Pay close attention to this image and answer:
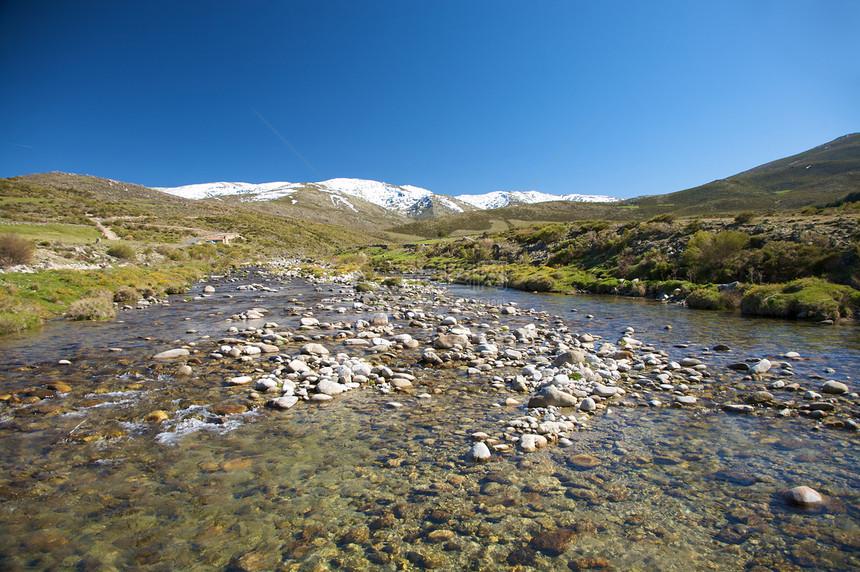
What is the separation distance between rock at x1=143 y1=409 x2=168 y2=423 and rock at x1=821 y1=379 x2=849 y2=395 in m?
12.5

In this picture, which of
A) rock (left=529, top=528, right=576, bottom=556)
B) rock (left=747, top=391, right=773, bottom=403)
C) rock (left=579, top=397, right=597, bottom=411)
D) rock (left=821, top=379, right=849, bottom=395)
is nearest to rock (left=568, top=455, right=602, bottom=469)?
rock (left=529, top=528, right=576, bottom=556)

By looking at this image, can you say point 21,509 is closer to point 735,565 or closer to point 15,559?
point 15,559

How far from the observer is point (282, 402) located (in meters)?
6.86

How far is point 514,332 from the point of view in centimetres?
1364

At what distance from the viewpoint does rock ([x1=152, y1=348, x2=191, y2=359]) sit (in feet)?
31.9

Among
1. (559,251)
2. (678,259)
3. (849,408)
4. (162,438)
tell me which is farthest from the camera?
(559,251)

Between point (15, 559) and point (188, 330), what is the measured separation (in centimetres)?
1127

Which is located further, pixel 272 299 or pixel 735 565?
pixel 272 299

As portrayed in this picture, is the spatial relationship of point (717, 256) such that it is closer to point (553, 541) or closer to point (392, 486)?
Answer: point (553, 541)

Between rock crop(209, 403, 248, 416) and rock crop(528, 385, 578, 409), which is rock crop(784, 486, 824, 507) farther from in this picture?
rock crop(209, 403, 248, 416)

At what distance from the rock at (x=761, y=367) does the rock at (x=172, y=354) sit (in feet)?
46.8

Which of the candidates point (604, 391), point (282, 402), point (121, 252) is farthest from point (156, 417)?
point (121, 252)

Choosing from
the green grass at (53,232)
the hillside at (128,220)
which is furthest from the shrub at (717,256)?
the hillside at (128,220)

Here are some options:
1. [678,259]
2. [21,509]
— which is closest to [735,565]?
[21,509]
